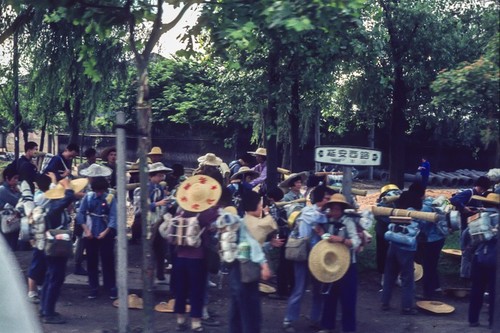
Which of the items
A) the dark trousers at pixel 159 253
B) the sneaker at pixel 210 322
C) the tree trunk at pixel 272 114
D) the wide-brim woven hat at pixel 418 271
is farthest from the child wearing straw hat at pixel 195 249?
the tree trunk at pixel 272 114

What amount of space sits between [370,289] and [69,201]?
4588 mm

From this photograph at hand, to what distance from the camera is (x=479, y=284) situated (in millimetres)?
8656

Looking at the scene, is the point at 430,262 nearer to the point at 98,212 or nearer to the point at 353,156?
the point at 353,156

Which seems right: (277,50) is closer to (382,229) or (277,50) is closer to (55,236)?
(382,229)

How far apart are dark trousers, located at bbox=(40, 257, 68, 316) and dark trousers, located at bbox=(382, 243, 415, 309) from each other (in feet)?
12.9

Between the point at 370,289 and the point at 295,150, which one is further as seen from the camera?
the point at 295,150

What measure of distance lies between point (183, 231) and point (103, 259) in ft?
7.15

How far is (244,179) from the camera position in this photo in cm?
1145

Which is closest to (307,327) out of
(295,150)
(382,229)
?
(382,229)

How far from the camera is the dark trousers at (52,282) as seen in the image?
8758 mm

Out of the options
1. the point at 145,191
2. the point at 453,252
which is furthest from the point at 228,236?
the point at 453,252

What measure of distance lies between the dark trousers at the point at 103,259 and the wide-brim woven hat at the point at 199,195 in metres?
1.87

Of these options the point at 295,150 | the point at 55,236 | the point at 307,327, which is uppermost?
the point at 295,150

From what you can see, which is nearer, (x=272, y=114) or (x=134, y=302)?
(x=134, y=302)
